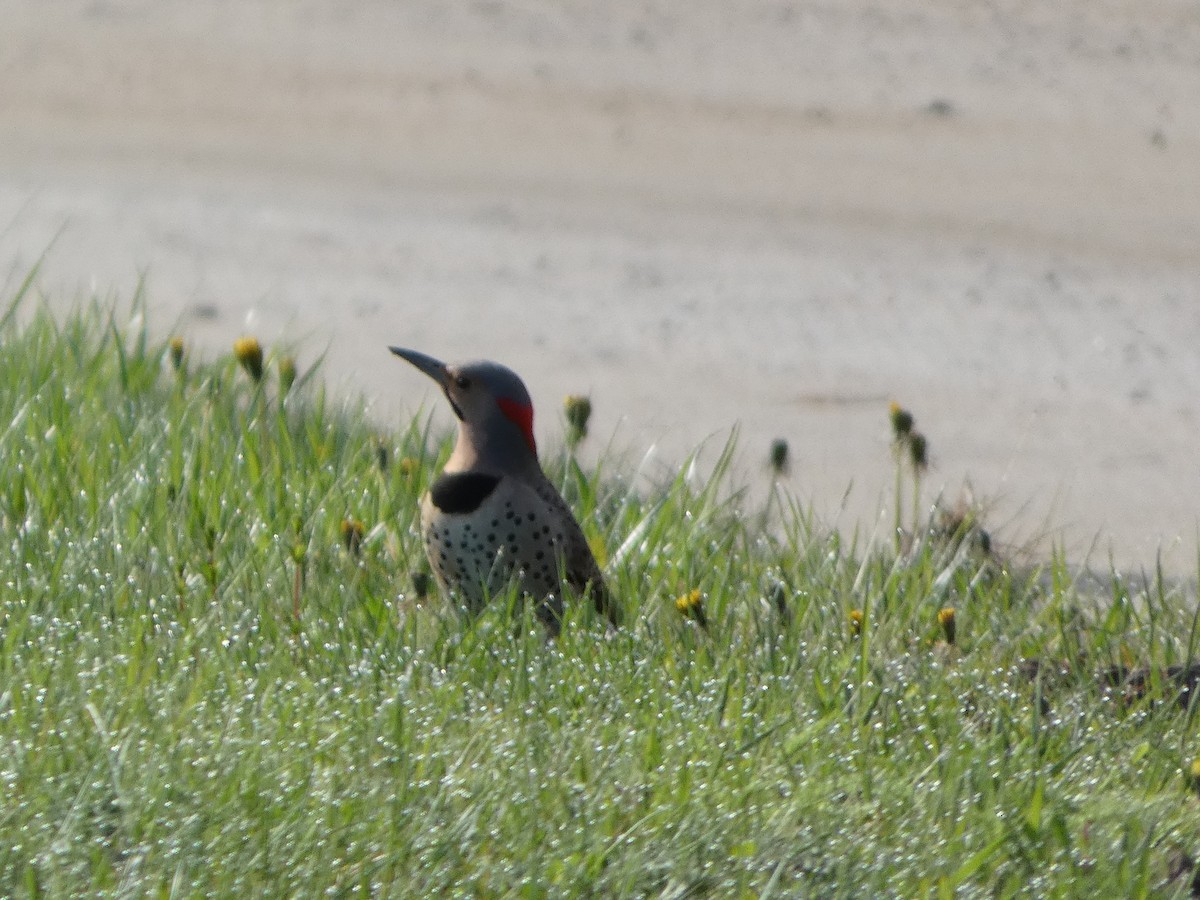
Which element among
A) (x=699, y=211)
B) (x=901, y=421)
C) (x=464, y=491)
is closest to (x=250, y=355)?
(x=464, y=491)

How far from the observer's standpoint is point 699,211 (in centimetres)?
827

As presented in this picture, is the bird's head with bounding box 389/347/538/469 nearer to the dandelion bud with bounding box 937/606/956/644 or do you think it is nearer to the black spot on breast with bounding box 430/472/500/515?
the black spot on breast with bounding box 430/472/500/515

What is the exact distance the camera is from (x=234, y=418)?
203 inches

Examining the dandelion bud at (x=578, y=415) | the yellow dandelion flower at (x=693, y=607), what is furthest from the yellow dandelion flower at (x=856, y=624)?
the dandelion bud at (x=578, y=415)

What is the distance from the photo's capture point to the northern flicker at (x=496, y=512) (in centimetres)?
388

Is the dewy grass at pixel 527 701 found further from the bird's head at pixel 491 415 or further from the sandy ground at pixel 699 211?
the sandy ground at pixel 699 211

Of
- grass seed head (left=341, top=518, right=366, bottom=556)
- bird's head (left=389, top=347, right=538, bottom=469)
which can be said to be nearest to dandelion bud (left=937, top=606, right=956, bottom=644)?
bird's head (left=389, top=347, right=538, bottom=469)

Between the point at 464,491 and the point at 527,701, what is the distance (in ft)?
1.65

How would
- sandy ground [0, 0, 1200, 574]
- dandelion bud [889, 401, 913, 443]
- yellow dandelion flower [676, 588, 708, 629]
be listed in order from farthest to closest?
1. sandy ground [0, 0, 1200, 574]
2. dandelion bud [889, 401, 913, 443]
3. yellow dandelion flower [676, 588, 708, 629]

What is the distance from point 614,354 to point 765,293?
937 mm

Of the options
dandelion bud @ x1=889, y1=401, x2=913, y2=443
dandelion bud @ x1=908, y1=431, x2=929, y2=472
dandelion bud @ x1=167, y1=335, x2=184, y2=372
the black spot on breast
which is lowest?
the black spot on breast

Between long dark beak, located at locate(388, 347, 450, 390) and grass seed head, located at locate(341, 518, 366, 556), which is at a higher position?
long dark beak, located at locate(388, 347, 450, 390)

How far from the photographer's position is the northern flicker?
3.88m

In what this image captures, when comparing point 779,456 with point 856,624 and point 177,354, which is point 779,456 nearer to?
point 856,624
